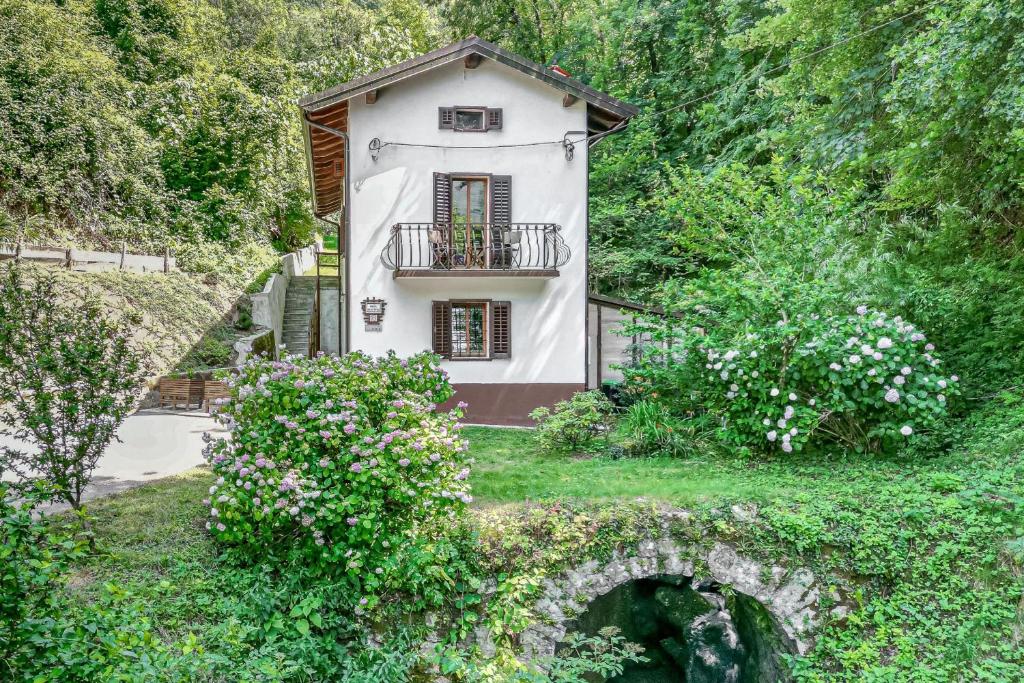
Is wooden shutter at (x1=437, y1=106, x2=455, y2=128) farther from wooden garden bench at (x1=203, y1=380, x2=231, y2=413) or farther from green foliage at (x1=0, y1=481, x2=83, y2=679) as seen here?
green foliage at (x1=0, y1=481, x2=83, y2=679)

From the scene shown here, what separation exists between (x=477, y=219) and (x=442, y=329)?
7.34 ft

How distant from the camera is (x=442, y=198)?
12.3m

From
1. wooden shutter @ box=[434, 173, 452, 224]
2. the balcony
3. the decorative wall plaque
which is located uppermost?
wooden shutter @ box=[434, 173, 452, 224]

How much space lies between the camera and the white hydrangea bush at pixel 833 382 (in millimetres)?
7805

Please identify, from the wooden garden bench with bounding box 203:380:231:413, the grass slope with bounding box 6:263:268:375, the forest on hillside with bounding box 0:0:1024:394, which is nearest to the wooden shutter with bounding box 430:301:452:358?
the forest on hillside with bounding box 0:0:1024:394

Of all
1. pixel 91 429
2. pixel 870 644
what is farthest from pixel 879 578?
pixel 91 429

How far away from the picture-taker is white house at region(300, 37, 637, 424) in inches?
478

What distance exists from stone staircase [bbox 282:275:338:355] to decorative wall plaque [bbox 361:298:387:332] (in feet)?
24.8

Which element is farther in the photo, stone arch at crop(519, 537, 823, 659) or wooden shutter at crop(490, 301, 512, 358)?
wooden shutter at crop(490, 301, 512, 358)

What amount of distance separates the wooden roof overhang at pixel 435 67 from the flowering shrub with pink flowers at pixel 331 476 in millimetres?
6891

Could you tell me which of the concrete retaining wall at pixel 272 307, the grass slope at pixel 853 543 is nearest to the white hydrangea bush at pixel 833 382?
the grass slope at pixel 853 543

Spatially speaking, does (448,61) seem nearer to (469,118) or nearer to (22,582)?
(469,118)

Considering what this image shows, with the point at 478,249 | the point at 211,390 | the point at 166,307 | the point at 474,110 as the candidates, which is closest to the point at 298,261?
the point at 166,307

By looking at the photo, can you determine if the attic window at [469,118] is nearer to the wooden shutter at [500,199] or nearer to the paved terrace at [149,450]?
the wooden shutter at [500,199]
